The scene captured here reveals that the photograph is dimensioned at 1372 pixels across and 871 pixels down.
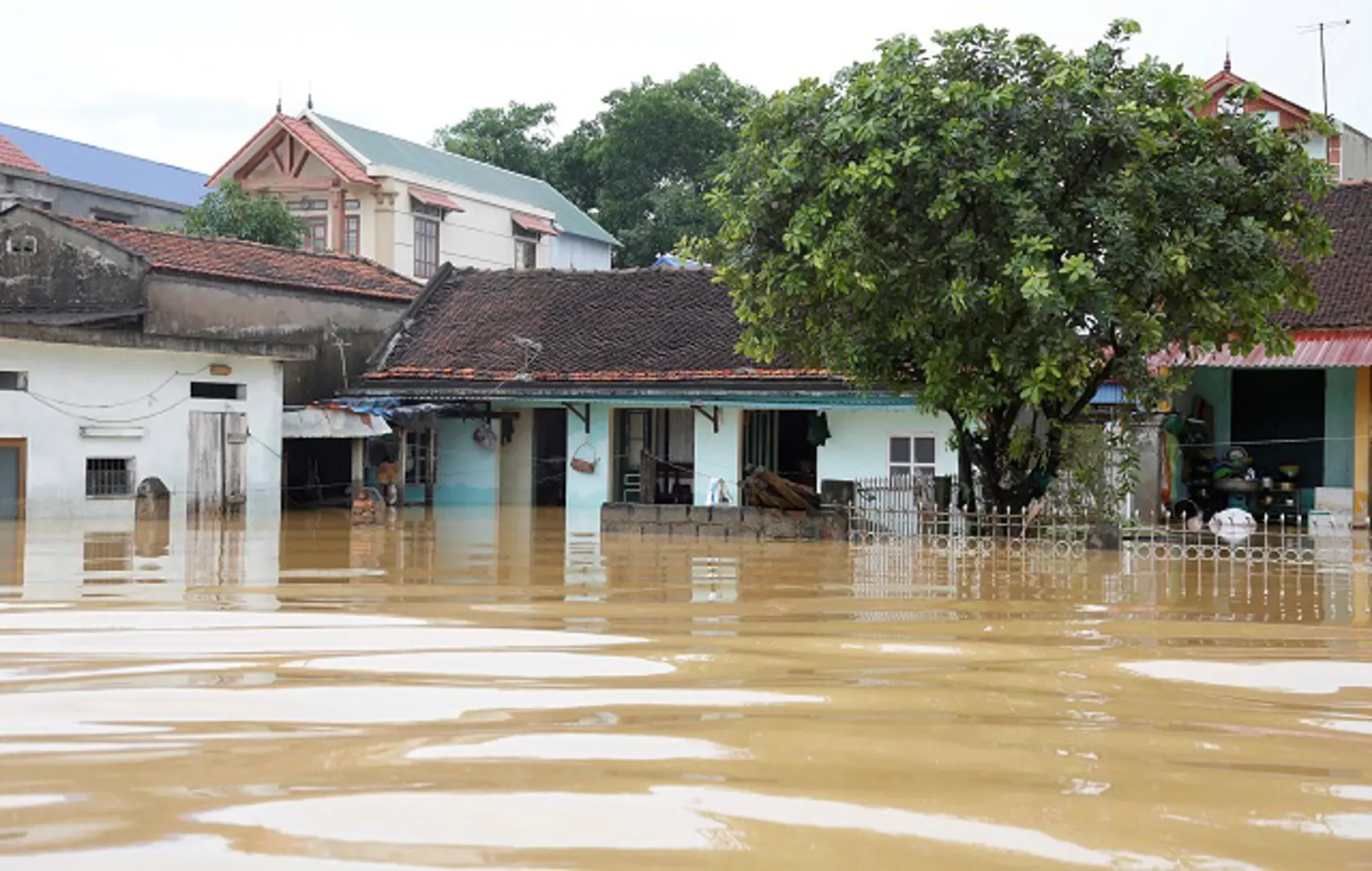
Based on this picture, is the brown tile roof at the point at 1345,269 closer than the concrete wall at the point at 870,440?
Yes

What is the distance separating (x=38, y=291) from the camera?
25.3 metres

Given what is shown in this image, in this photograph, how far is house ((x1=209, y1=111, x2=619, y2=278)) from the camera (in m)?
34.3

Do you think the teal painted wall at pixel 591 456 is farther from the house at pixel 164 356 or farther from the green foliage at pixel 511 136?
the green foliage at pixel 511 136

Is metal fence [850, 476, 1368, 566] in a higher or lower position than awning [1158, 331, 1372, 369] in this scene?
lower

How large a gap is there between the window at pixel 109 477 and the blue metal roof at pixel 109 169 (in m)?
16.6

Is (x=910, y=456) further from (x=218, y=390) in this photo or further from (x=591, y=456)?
(x=218, y=390)

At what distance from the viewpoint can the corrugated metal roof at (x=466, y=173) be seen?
3516cm

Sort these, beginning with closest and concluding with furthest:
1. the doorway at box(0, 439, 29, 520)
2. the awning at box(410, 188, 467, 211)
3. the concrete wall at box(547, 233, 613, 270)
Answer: the doorway at box(0, 439, 29, 520) < the awning at box(410, 188, 467, 211) < the concrete wall at box(547, 233, 613, 270)

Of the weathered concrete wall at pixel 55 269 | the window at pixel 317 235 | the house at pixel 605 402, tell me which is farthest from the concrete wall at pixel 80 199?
the house at pixel 605 402

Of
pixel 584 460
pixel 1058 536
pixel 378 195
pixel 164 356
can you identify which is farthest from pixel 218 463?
pixel 1058 536

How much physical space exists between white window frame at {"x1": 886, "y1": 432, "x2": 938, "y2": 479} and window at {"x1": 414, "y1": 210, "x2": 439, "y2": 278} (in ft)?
52.0

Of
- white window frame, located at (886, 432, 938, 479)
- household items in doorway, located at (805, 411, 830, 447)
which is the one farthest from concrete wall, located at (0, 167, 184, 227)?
white window frame, located at (886, 432, 938, 479)

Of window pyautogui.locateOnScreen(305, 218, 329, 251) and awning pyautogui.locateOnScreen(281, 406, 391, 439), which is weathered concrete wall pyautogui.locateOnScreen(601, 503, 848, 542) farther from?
window pyautogui.locateOnScreen(305, 218, 329, 251)

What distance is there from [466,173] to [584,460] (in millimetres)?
15438
